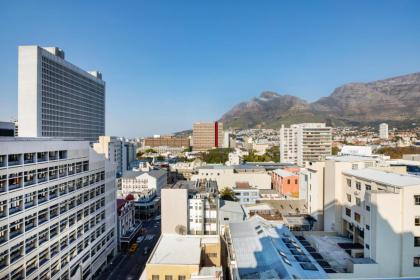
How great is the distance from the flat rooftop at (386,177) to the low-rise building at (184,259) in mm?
11077

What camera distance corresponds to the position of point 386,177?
19.2m

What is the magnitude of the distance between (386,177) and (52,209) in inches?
825

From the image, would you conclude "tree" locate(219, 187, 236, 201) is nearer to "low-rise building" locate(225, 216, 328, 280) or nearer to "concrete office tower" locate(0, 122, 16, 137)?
"low-rise building" locate(225, 216, 328, 280)

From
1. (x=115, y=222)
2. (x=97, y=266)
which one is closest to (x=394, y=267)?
(x=97, y=266)

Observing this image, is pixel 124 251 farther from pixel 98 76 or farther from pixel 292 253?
pixel 98 76

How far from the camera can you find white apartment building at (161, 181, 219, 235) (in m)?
27.0

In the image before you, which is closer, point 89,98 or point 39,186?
point 39,186

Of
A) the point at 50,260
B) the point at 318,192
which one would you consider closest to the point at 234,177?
the point at 318,192

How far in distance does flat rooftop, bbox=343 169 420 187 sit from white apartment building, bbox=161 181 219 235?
1207 cm

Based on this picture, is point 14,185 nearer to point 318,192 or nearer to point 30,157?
point 30,157

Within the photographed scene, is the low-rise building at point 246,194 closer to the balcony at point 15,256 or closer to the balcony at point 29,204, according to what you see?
the balcony at point 29,204

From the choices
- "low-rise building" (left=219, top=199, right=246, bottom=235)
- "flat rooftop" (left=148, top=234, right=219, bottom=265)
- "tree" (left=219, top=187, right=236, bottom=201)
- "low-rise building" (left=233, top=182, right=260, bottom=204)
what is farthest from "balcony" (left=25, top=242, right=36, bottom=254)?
"low-rise building" (left=233, top=182, right=260, bottom=204)

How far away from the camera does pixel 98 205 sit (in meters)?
26.4

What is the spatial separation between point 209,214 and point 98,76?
6020 centimetres
